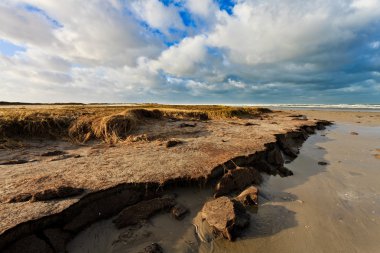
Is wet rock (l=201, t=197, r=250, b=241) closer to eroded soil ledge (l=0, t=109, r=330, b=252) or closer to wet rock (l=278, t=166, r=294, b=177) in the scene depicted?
eroded soil ledge (l=0, t=109, r=330, b=252)

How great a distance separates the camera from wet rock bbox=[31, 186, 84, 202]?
10.3 feet

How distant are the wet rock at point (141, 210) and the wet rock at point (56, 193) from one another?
2.46ft

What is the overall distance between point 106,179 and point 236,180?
7.85 ft

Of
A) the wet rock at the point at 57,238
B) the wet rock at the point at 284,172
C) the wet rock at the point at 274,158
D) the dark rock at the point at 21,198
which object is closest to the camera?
the wet rock at the point at 57,238

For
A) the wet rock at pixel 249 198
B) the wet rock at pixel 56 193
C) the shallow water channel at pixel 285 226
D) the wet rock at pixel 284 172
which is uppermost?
the wet rock at pixel 56 193

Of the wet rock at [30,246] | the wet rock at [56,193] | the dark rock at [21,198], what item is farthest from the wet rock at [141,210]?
the dark rock at [21,198]

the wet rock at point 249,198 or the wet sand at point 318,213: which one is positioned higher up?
the wet rock at point 249,198

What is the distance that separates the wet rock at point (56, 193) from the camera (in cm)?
315

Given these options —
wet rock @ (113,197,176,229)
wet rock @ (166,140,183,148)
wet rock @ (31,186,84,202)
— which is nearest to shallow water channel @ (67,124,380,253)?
wet rock @ (113,197,176,229)

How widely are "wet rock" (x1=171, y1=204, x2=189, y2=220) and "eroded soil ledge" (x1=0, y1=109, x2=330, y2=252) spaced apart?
0.48m

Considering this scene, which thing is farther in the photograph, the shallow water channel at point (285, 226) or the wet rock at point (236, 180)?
the wet rock at point (236, 180)

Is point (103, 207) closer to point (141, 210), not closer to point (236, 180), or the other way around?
point (141, 210)

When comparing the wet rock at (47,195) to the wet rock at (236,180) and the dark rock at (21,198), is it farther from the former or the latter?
the wet rock at (236,180)

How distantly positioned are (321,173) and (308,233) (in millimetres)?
2819
